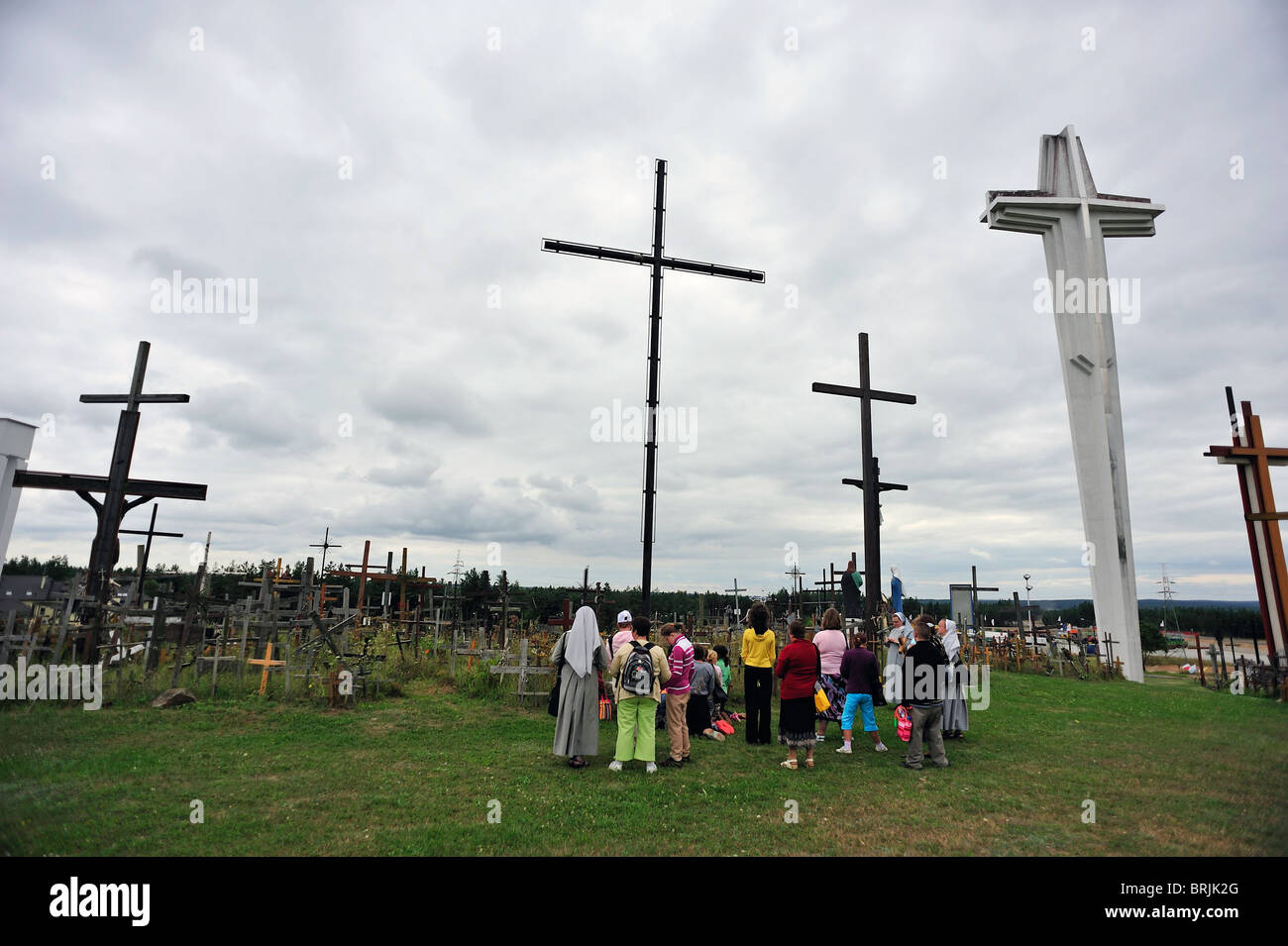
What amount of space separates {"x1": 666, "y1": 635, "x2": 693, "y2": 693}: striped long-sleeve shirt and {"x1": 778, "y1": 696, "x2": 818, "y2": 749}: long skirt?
149cm

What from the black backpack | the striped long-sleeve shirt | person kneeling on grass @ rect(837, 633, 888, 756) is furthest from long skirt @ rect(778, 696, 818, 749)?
the black backpack

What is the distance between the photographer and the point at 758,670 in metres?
10.3

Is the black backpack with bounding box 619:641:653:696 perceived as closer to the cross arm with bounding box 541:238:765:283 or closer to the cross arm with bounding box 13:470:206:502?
the cross arm with bounding box 541:238:765:283

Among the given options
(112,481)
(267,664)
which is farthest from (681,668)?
(112,481)

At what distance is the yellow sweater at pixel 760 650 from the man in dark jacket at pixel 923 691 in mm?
2054

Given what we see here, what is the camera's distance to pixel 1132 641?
19.2 metres

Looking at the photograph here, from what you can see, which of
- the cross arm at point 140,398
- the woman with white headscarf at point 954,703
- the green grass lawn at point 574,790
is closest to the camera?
the green grass lawn at point 574,790

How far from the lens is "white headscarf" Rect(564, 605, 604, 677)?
916 cm

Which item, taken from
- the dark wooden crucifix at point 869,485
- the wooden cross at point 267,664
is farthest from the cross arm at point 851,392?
the wooden cross at point 267,664

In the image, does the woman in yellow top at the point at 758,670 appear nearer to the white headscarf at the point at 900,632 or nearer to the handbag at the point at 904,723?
the handbag at the point at 904,723

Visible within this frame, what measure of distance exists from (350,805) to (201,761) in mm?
3224

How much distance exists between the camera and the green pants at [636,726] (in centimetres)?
874
